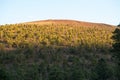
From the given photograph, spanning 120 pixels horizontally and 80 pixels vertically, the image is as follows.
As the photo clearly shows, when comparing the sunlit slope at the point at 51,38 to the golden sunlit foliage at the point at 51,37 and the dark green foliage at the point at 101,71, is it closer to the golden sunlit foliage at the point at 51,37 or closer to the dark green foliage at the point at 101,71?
the golden sunlit foliage at the point at 51,37

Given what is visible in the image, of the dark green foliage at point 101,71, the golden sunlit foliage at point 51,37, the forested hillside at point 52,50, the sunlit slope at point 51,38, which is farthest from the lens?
the golden sunlit foliage at point 51,37

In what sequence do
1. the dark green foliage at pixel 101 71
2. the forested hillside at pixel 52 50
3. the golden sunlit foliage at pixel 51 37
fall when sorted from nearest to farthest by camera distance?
the dark green foliage at pixel 101 71 < the forested hillside at pixel 52 50 < the golden sunlit foliage at pixel 51 37

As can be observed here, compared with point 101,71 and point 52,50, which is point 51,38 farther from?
point 101,71

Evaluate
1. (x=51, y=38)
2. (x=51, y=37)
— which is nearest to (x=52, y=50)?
(x=51, y=38)

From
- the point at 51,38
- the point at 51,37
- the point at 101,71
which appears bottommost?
the point at 51,38

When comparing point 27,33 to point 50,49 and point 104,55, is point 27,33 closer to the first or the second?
point 50,49

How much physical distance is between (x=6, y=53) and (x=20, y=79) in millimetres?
42716

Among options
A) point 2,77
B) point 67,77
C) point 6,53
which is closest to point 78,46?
point 6,53

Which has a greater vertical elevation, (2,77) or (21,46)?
(2,77)

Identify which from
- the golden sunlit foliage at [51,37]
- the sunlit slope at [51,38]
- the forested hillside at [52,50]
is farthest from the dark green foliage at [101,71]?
the golden sunlit foliage at [51,37]

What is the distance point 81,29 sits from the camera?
6117 inches

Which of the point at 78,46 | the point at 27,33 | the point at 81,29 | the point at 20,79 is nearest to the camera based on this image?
the point at 20,79

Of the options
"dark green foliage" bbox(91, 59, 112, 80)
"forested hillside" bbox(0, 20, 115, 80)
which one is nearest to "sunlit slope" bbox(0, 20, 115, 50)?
"forested hillside" bbox(0, 20, 115, 80)

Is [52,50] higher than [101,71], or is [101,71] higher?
[101,71]
